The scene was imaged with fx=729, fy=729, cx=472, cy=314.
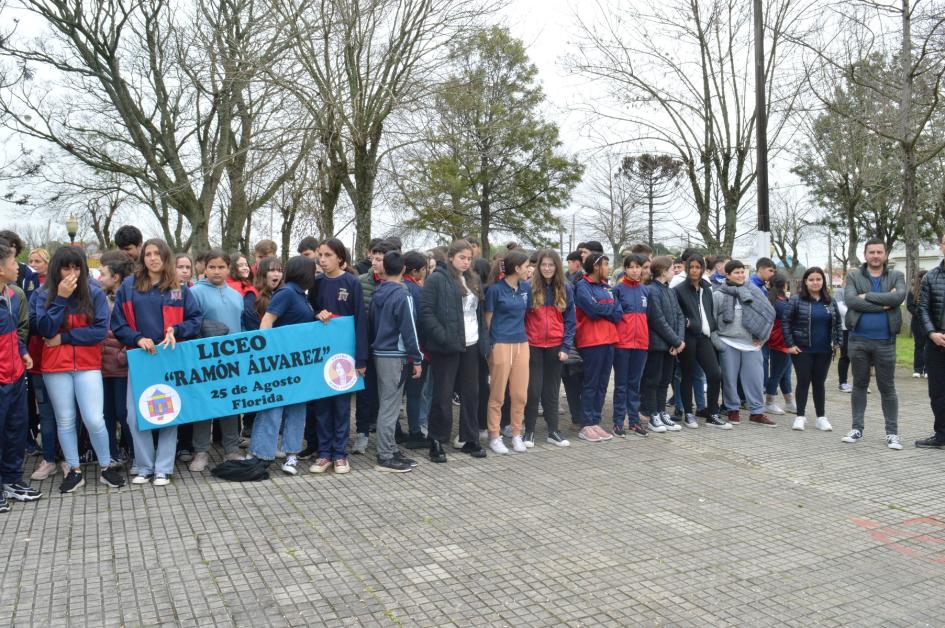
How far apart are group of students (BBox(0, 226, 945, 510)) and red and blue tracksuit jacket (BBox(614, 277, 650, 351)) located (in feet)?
0.06

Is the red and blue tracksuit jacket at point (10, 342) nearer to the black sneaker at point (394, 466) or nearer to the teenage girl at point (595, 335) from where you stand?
the black sneaker at point (394, 466)

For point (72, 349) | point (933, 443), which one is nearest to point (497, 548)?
point (72, 349)

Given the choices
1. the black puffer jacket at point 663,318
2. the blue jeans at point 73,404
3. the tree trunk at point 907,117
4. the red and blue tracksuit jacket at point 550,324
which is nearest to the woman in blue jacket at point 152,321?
the blue jeans at point 73,404

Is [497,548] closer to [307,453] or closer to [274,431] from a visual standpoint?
[274,431]

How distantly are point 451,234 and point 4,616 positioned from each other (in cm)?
2825

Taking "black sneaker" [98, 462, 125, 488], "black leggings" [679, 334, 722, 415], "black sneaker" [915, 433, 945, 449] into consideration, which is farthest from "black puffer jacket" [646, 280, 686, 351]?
"black sneaker" [98, 462, 125, 488]

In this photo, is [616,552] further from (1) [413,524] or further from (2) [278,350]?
(2) [278,350]

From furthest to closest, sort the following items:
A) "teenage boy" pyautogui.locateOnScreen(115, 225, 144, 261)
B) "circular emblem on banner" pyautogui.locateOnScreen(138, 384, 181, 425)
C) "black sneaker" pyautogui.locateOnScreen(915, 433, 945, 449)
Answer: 1. "black sneaker" pyautogui.locateOnScreen(915, 433, 945, 449)
2. "teenage boy" pyautogui.locateOnScreen(115, 225, 144, 261)
3. "circular emblem on banner" pyautogui.locateOnScreen(138, 384, 181, 425)

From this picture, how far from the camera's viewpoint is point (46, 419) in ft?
19.9

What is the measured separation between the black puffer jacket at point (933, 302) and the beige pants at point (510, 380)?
13.8 ft

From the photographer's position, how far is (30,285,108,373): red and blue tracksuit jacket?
557 centimetres

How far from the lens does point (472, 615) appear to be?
3803mm

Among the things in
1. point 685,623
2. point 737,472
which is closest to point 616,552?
point 685,623

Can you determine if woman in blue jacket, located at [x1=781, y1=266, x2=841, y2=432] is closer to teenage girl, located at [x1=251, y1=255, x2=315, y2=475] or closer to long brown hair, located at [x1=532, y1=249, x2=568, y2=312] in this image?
long brown hair, located at [x1=532, y1=249, x2=568, y2=312]
